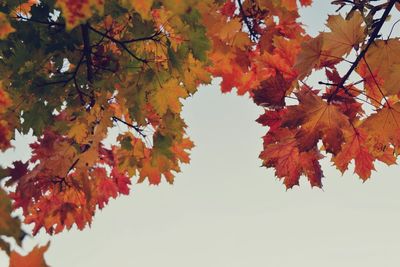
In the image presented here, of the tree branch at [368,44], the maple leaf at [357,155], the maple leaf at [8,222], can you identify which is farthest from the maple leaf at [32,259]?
the maple leaf at [357,155]

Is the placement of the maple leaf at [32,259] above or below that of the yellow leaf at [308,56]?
below

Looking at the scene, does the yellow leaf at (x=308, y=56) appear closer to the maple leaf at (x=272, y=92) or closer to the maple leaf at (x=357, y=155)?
the maple leaf at (x=272, y=92)

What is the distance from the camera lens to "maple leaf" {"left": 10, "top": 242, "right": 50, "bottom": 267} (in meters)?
1.42

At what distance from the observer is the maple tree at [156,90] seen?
253cm

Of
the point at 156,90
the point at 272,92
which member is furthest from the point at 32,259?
the point at 272,92

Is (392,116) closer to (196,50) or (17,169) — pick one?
(196,50)

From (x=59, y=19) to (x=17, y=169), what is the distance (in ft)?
3.37

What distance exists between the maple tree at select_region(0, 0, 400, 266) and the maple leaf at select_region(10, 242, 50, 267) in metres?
1.13

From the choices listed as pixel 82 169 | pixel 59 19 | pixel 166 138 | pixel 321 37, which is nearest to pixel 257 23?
pixel 321 37

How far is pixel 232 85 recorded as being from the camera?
392cm

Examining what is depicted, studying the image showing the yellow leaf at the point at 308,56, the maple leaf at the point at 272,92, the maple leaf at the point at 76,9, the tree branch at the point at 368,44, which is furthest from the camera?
the maple leaf at the point at 272,92

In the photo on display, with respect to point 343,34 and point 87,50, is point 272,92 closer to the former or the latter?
point 343,34

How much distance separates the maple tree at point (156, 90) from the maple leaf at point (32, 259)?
3.71ft

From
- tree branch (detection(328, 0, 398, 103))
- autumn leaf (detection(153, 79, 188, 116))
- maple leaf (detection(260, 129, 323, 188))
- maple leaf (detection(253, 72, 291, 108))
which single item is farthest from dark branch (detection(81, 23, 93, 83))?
tree branch (detection(328, 0, 398, 103))
